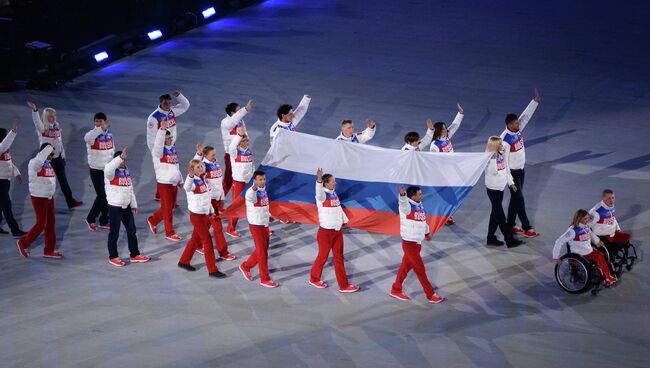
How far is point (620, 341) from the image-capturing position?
13211mm

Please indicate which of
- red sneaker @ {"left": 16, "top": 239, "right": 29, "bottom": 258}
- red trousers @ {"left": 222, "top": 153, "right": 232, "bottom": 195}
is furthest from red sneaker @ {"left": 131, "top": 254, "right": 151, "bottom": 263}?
red trousers @ {"left": 222, "top": 153, "right": 232, "bottom": 195}

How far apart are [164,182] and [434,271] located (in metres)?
4.12

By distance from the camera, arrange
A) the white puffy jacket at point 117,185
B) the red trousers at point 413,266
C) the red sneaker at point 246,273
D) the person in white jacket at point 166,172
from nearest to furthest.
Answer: the red trousers at point 413,266
the red sneaker at point 246,273
the white puffy jacket at point 117,185
the person in white jacket at point 166,172

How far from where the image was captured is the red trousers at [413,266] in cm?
1405

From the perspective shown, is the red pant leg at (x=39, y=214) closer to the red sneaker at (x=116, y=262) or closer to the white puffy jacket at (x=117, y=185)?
the white puffy jacket at (x=117, y=185)

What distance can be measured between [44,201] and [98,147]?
1.45 metres

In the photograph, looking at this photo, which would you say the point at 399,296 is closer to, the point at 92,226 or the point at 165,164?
the point at 165,164

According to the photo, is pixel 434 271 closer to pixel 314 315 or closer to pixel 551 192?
pixel 314 315

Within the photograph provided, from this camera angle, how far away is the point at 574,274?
14.4 metres

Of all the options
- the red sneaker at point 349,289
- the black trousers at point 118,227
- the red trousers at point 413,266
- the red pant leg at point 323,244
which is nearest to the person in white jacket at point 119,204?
the black trousers at point 118,227

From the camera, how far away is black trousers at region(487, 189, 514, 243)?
1592 cm

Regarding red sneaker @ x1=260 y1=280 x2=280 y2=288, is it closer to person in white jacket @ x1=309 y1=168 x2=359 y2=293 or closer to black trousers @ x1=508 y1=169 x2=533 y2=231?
person in white jacket @ x1=309 y1=168 x2=359 y2=293

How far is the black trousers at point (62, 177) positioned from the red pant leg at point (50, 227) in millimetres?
1754

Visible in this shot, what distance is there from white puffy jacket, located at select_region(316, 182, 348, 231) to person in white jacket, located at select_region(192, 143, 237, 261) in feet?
5.26
